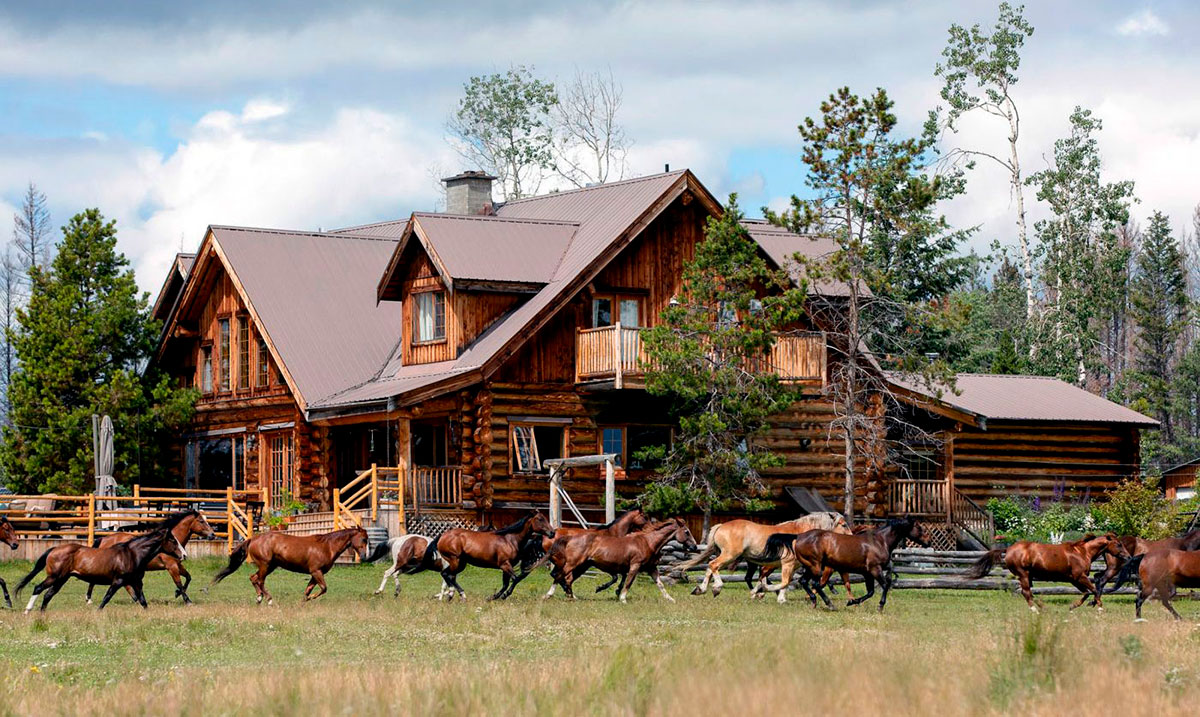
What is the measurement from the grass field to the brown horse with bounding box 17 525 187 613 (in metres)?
0.48

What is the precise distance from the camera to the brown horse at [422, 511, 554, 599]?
1080 inches

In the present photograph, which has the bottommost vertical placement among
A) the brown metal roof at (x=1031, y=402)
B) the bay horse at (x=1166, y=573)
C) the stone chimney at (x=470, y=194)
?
the bay horse at (x=1166, y=573)

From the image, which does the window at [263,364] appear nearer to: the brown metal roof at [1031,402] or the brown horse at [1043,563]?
the brown metal roof at [1031,402]

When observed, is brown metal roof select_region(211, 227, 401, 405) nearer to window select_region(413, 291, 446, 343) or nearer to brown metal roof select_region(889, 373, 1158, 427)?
window select_region(413, 291, 446, 343)

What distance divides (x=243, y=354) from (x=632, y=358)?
1234 centimetres

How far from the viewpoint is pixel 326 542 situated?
27141 mm

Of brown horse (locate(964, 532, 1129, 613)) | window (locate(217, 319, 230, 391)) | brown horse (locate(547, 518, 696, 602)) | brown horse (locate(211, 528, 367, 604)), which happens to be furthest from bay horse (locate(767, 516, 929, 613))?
window (locate(217, 319, 230, 391))

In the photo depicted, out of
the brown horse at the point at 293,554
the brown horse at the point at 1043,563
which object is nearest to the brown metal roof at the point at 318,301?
the brown horse at the point at 293,554

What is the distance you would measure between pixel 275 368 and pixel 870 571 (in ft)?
71.8

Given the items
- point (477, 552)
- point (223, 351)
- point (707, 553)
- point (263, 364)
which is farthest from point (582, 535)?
point (223, 351)

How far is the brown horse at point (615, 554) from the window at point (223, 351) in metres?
21.3

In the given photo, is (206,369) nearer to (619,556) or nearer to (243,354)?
(243,354)

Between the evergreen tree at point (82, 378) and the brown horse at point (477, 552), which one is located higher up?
the evergreen tree at point (82, 378)

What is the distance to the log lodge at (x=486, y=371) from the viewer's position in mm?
39031
